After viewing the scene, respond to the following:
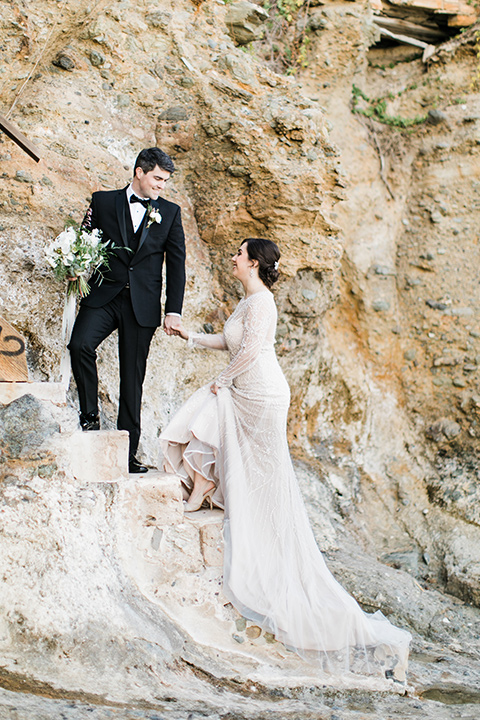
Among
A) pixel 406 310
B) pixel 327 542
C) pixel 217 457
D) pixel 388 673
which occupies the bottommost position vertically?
pixel 388 673

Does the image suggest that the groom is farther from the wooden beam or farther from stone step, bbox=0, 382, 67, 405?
the wooden beam

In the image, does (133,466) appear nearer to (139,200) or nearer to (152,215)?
(152,215)

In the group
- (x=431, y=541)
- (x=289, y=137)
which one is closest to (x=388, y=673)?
(x=431, y=541)

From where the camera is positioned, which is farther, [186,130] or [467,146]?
[467,146]

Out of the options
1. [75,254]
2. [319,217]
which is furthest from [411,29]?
[75,254]

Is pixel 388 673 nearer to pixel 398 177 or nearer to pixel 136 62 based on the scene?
pixel 136 62

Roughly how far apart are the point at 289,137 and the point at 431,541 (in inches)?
177

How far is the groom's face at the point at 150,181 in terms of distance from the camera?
Result: 4449 millimetres

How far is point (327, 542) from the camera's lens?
21.2ft

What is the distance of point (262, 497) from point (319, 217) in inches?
135

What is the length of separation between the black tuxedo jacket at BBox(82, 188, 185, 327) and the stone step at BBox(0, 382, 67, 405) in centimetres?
65

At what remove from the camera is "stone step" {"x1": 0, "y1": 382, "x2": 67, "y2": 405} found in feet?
12.8

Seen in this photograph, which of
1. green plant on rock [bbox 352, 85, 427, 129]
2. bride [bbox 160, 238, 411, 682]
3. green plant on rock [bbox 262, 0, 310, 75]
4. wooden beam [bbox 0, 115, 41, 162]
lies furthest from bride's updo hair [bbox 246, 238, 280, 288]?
green plant on rock [bbox 352, 85, 427, 129]

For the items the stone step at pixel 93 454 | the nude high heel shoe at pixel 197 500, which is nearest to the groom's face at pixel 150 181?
the stone step at pixel 93 454
